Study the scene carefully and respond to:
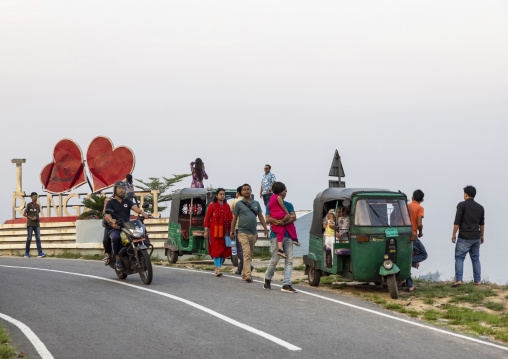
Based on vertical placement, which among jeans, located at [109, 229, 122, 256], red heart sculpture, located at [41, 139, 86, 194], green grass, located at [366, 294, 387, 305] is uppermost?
red heart sculpture, located at [41, 139, 86, 194]

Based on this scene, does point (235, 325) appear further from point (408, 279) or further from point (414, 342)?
point (408, 279)

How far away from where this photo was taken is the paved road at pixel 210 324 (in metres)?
8.07

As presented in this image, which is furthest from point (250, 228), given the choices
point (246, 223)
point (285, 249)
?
point (285, 249)

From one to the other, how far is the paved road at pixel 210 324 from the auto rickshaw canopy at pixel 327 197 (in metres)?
1.41

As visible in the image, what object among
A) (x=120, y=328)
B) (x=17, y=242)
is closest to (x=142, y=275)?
(x=120, y=328)

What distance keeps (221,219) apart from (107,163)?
21467mm

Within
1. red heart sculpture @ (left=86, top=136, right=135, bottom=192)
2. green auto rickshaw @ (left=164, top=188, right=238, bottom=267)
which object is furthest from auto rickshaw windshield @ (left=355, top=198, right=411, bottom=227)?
red heart sculpture @ (left=86, top=136, right=135, bottom=192)

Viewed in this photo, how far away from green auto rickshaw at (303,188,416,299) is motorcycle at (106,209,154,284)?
3.54 meters

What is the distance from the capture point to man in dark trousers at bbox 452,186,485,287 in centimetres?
1466

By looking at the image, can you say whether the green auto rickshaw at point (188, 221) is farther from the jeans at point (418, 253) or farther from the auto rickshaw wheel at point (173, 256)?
the jeans at point (418, 253)

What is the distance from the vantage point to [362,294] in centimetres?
1392

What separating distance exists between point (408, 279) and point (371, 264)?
1.57 meters

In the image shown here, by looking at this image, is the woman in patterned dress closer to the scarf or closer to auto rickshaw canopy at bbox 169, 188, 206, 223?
auto rickshaw canopy at bbox 169, 188, 206, 223

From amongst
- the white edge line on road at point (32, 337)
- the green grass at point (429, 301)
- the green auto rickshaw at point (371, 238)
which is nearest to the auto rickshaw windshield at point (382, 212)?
the green auto rickshaw at point (371, 238)
